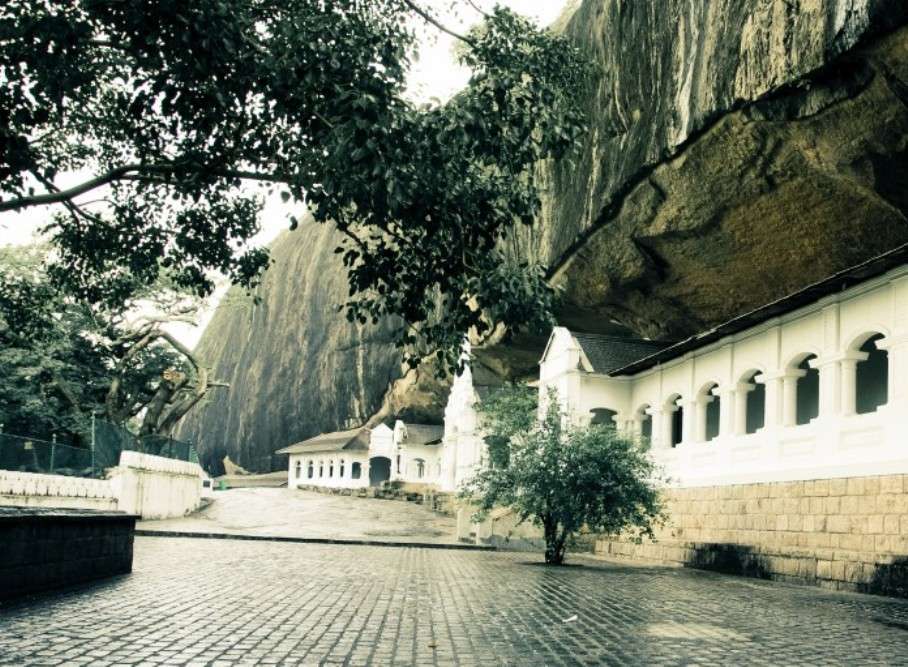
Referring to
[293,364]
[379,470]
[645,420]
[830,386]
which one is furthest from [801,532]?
[293,364]

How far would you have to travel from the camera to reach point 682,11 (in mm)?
20594

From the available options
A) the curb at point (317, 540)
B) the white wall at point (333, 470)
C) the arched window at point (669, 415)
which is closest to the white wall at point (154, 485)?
the curb at point (317, 540)

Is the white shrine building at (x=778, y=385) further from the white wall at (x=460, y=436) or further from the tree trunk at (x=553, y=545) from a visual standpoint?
the white wall at (x=460, y=436)

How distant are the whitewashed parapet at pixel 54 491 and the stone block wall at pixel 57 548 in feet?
19.3

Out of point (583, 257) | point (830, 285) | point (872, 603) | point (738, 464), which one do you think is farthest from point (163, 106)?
point (583, 257)

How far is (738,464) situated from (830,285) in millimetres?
5019

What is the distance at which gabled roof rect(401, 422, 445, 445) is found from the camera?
178 ft

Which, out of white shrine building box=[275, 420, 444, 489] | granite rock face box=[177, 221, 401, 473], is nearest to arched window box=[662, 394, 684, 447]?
white shrine building box=[275, 420, 444, 489]

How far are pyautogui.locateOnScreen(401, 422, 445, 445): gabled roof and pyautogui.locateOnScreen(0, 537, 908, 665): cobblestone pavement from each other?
129 ft

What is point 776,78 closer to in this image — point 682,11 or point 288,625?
point 682,11

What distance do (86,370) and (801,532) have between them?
81.2 ft

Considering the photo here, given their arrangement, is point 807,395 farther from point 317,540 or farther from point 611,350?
point 317,540

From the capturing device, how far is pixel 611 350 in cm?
2797

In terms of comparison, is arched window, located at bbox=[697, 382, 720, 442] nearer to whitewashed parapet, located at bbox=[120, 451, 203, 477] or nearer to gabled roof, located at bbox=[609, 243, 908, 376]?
gabled roof, located at bbox=[609, 243, 908, 376]
